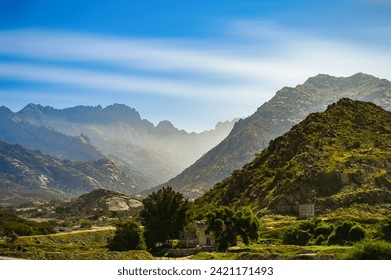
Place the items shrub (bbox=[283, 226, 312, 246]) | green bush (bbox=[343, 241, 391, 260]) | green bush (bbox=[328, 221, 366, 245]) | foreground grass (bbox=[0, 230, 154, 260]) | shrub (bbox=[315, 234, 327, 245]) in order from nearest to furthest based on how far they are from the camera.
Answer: green bush (bbox=[343, 241, 391, 260]), foreground grass (bbox=[0, 230, 154, 260]), green bush (bbox=[328, 221, 366, 245]), shrub (bbox=[315, 234, 327, 245]), shrub (bbox=[283, 226, 312, 246])

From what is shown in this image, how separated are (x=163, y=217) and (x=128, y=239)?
14480mm

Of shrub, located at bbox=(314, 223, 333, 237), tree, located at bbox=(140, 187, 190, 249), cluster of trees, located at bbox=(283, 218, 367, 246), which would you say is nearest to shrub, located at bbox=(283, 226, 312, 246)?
cluster of trees, located at bbox=(283, 218, 367, 246)

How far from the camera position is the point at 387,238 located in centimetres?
11181

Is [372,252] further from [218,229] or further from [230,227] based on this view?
[230,227]

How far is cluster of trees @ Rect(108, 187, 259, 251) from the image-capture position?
390 feet

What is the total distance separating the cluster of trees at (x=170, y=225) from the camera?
119 m

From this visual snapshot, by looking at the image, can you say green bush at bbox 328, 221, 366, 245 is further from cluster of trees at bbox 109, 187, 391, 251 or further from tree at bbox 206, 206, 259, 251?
tree at bbox 206, 206, 259, 251

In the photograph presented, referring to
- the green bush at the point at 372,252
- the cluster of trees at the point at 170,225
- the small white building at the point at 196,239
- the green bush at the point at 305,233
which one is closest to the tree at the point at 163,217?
the cluster of trees at the point at 170,225

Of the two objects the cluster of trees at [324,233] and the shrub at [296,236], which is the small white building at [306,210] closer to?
the cluster of trees at [324,233]

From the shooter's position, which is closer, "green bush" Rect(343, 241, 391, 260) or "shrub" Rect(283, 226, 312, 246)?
"green bush" Rect(343, 241, 391, 260)

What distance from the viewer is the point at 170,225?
12825cm

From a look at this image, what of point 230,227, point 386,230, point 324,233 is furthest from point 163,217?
point 386,230
